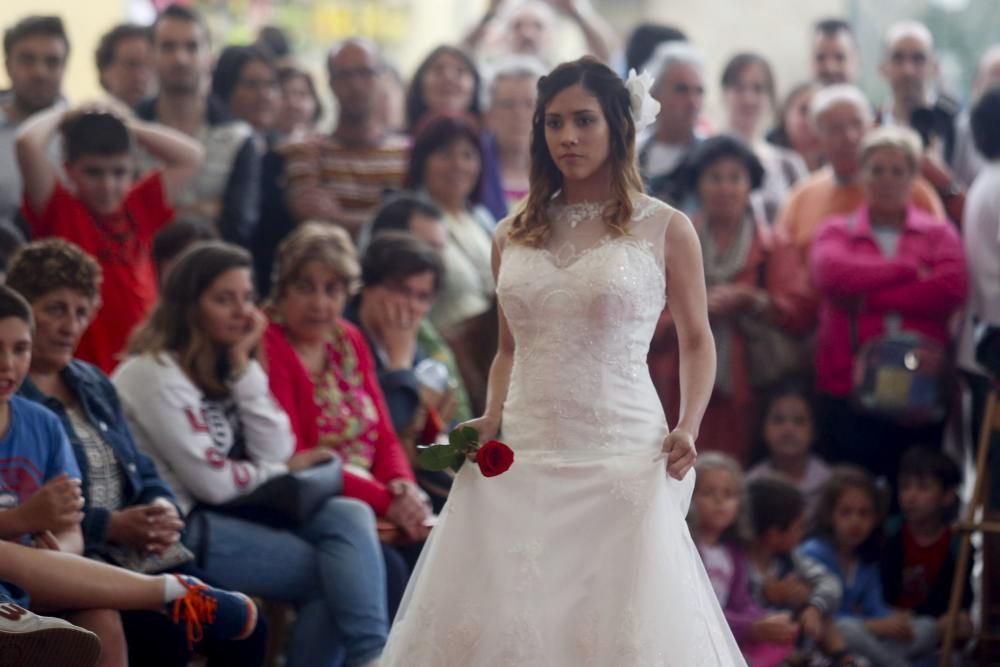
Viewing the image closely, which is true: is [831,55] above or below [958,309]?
→ above

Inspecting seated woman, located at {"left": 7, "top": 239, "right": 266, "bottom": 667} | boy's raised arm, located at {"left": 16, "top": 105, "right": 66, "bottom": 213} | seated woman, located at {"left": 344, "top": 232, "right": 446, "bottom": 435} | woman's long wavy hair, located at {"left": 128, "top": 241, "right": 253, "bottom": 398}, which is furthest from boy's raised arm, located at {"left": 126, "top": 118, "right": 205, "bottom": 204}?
seated woman, located at {"left": 7, "top": 239, "right": 266, "bottom": 667}

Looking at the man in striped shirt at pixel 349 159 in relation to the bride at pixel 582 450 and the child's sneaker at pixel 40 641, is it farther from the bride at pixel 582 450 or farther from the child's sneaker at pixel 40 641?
the child's sneaker at pixel 40 641

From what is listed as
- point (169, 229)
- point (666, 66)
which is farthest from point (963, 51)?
point (169, 229)

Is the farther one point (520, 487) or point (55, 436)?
point (55, 436)

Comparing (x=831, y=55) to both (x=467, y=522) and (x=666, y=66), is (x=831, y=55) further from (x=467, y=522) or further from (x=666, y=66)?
(x=467, y=522)

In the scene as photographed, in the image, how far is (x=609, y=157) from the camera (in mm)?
4090

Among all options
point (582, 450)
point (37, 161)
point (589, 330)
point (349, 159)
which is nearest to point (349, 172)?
point (349, 159)

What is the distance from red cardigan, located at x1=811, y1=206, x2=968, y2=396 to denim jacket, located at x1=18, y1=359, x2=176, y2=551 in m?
3.00

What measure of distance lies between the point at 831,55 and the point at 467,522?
16.3 ft

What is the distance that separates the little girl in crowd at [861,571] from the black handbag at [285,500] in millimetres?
2088

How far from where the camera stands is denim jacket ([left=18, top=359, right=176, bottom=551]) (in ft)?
14.5

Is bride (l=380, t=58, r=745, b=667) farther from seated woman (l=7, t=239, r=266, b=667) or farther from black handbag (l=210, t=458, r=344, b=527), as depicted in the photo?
black handbag (l=210, t=458, r=344, b=527)

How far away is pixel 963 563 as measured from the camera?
6.05 metres

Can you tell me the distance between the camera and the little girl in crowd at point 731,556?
566cm
